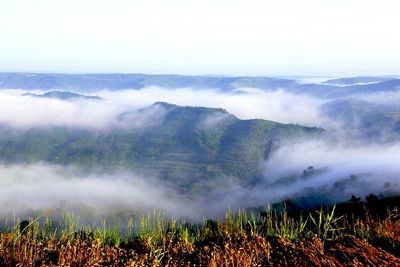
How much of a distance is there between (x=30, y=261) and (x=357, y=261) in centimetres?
622

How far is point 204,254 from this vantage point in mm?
9266

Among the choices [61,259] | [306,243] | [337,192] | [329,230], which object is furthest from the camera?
[337,192]

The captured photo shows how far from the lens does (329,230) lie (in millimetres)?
11281

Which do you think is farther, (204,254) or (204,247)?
(204,247)

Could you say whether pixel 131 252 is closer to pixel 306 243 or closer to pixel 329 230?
pixel 306 243

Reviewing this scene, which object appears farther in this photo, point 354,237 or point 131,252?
point 354,237

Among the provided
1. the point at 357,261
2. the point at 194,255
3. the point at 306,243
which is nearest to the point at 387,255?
the point at 357,261

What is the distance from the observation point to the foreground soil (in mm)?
8820

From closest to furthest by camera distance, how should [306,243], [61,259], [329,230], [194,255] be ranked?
[61,259], [194,255], [306,243], [329,230]

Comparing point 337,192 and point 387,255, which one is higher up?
point 387,255

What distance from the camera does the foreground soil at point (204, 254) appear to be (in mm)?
8820

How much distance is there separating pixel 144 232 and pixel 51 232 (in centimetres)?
213

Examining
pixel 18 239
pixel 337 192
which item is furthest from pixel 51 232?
pixel 337 192

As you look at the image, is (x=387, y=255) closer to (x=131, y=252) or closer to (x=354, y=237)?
(x=354, y=237)
